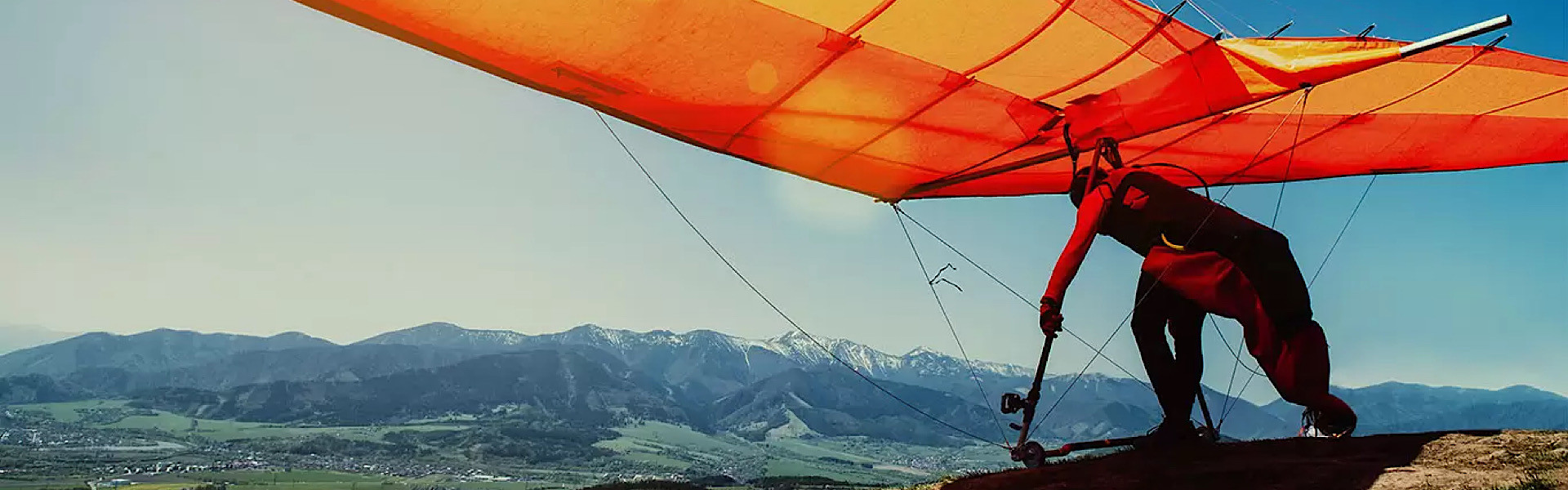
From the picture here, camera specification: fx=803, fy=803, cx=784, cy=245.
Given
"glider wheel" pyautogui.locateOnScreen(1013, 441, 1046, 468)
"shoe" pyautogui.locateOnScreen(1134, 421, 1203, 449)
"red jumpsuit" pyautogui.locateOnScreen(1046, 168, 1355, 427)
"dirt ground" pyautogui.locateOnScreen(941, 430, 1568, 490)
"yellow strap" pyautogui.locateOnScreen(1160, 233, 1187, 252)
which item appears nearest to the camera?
"dirt ground" pyautogui.locateOnScreen(941, 430, 1568, 490)

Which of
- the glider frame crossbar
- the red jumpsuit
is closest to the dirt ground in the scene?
the red jumpsuit

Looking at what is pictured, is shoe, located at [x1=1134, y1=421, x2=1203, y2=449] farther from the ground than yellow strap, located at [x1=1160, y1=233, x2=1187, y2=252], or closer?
closer

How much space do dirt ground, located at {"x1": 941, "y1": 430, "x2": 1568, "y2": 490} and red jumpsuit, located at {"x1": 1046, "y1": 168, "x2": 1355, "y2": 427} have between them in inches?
21.1

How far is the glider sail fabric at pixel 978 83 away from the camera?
764cm

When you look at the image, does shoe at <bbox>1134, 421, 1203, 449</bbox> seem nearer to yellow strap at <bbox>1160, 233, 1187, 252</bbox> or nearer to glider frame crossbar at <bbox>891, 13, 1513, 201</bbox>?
yellow strap at <bbox>1160, 233, 1187, 252</bbox>

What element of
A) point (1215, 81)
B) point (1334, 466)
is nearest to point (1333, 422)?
point (1334, 466)

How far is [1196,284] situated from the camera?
700 centimetres

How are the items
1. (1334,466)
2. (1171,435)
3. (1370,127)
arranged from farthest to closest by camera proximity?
(1370,127) → (1171,435) → (1334,466)

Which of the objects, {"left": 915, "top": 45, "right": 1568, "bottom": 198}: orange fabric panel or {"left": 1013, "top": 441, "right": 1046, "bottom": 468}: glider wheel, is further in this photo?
{"left": 915, "top": 45, "right": 1568, "bottom": 198}: orange fabric panel

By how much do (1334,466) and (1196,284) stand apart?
5.75ft

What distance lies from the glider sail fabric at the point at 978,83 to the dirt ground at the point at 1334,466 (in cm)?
324

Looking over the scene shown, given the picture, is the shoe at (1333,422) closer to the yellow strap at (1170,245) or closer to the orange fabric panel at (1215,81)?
the yellow strap at (1170,245)

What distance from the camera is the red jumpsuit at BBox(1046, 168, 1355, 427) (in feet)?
22.0

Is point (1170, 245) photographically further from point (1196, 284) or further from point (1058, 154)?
point (1058, 154)
